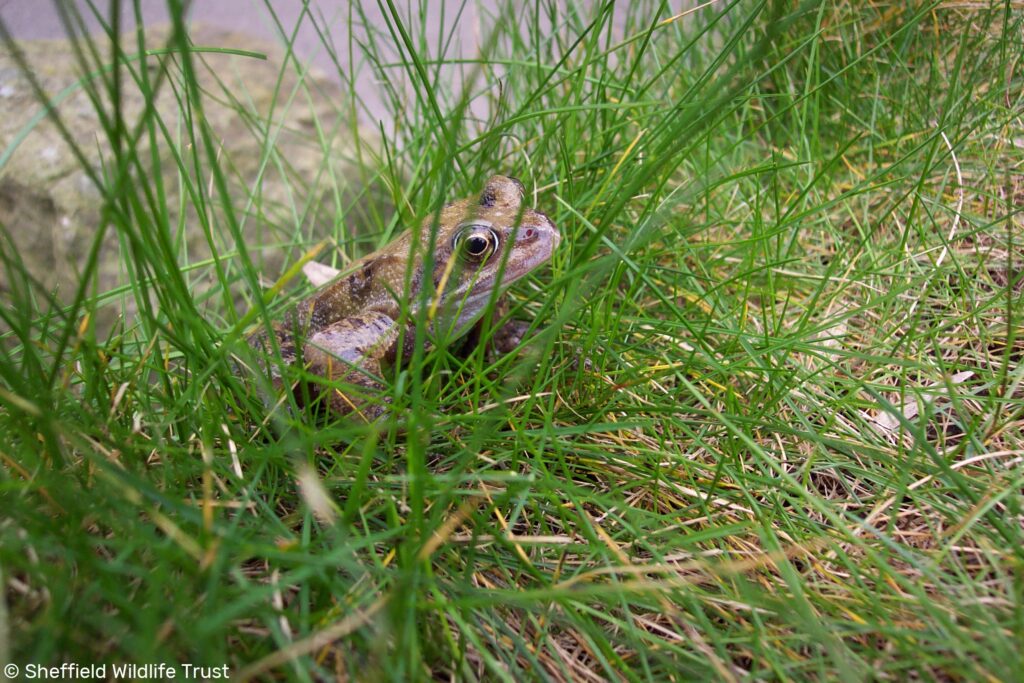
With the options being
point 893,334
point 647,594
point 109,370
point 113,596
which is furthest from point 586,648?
point 893,334

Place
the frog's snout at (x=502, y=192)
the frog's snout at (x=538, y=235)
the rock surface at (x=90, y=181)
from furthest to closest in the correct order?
the rock surface at (x=90, y=181) < the frog's snout at (x=502, y=192) < the frog's snout at (x=538, y=235)

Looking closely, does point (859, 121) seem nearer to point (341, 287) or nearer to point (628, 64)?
point (628, 64)

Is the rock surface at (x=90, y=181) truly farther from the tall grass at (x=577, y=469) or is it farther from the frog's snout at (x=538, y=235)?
the frog's snout at (x=538, y=235)

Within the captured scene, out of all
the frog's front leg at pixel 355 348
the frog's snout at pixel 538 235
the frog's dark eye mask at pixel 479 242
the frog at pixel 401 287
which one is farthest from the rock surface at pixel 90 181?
the frog's snout at pixel 538 235

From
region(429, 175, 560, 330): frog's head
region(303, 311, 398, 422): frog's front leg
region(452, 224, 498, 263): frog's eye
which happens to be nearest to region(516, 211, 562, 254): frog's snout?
region(429, 175, 560, 330): frog's head

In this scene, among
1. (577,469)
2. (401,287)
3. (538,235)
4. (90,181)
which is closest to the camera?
(577,469)

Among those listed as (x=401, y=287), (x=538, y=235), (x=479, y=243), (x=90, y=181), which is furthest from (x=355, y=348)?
(x=90, y=181)

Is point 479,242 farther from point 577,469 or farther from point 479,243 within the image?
point 577,469

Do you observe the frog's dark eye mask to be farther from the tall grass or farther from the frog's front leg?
the frog's front leg
